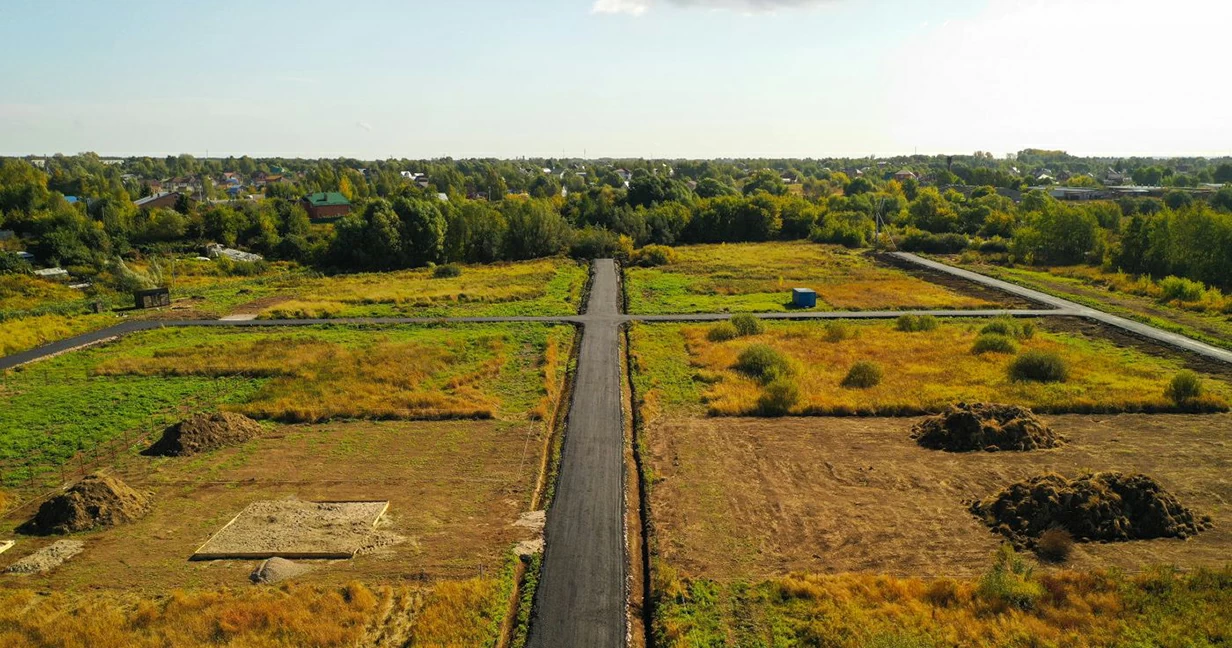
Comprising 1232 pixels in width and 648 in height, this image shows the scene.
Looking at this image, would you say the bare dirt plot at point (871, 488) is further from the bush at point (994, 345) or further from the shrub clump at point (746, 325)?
the shrub clump at point (746, 325)

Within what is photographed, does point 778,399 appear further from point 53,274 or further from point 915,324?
point 53,274

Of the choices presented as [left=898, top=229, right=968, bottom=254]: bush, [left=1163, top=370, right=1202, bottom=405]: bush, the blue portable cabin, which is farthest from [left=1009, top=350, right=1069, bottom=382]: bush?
[left=898, top=229, right=968, bottom=254]: bush

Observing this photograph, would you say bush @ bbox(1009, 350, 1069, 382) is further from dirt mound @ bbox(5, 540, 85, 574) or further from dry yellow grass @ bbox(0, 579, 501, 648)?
dirt mound @ bbox(5, 540, 85, 574)

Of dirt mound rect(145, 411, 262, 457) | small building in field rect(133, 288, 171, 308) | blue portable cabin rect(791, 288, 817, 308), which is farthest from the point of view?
small building in field rect(133, 288, 171, 308)

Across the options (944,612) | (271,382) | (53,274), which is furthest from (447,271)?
(944,612)

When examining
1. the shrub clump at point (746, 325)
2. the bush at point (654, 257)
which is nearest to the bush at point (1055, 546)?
the shrub clump at point (746, 325)

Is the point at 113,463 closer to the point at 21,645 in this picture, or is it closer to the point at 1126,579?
the point at 21,645
